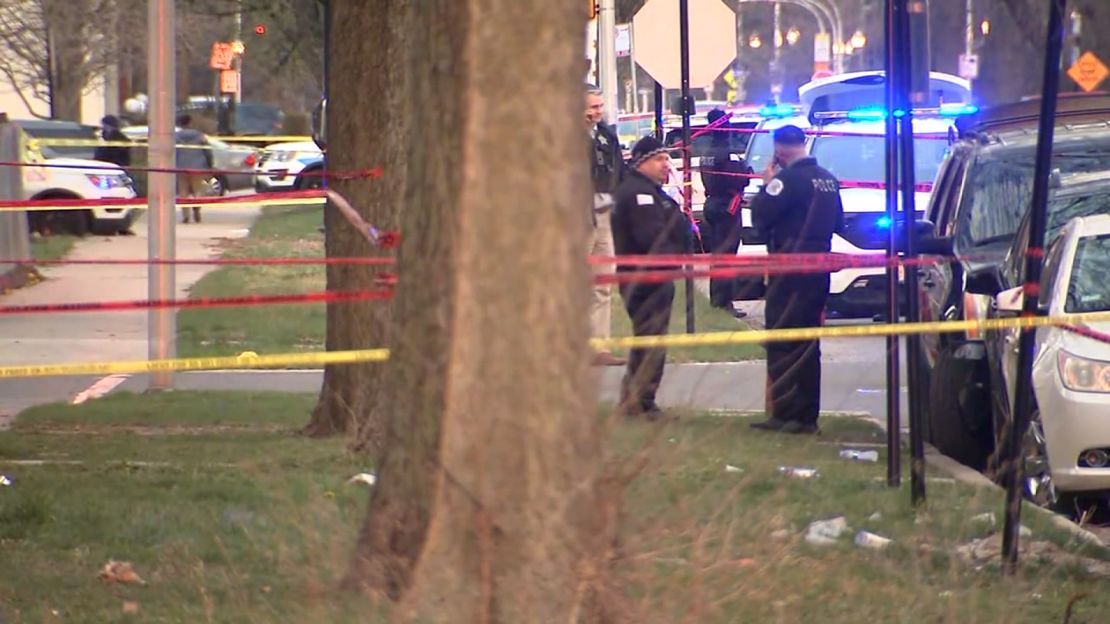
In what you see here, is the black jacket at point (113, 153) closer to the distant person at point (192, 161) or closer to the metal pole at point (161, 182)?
the distant person at point (192, 161)

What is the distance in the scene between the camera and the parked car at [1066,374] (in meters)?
7.87

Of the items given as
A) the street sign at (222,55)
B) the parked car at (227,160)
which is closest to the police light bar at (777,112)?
the parked car at (227,160)

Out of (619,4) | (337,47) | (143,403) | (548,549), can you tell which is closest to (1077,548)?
(548,549)

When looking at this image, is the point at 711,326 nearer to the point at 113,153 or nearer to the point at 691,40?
the point at 691,40

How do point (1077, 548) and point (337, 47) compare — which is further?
point (337, 47)

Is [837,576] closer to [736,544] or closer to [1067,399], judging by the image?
[736,544]

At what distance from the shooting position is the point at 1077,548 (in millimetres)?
7004

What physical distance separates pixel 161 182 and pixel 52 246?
11.1 m

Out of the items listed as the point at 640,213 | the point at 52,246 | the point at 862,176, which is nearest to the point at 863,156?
the point at 862,176

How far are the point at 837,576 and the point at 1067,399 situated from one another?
2.46 m

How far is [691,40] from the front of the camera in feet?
52.8

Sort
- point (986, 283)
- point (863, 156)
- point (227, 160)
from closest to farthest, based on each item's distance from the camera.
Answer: point (986, 283)
point (863, 156)
point (227, 160)

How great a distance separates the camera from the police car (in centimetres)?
1471

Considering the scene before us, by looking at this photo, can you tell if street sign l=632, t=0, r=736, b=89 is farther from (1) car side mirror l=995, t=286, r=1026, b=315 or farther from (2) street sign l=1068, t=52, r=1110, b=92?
(2) street sign l=1068, t=52, r=1110, b=92
